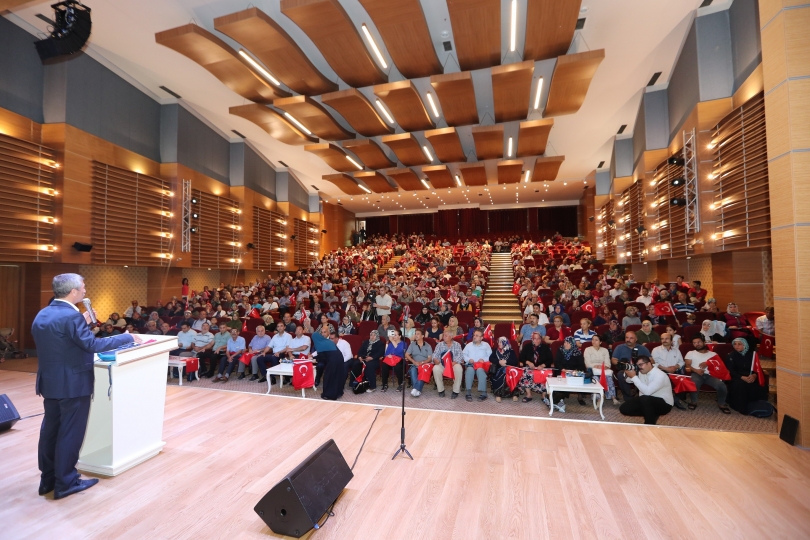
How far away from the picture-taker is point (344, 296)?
9930mm

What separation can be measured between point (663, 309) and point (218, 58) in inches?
359

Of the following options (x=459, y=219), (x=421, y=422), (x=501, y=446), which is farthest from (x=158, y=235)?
(x=459, y=219)

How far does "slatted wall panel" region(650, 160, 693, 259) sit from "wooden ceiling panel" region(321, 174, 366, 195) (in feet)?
30.6

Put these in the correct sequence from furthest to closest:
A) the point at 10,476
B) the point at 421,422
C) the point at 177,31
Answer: the point at 177,31, the point at 421,422, the point at 10,476

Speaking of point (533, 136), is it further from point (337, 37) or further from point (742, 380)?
point (742, 380)

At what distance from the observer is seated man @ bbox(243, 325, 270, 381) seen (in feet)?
20.1

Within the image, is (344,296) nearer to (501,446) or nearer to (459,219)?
(501,446)

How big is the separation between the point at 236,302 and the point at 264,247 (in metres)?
4.24

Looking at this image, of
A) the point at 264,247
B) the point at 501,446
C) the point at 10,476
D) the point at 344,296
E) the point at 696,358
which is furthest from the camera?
the point at 264,247

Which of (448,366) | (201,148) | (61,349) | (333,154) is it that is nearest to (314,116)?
(333,154)

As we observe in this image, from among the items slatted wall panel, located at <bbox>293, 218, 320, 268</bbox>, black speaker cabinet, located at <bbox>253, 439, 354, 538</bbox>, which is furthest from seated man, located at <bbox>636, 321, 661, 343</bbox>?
slatted wall panel, located at <bbox>293, 218, 320, 268</bbox>

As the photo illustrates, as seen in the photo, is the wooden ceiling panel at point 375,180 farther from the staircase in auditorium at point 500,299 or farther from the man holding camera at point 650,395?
the man holding camera at point 650,395

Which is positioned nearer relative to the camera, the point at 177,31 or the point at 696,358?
the point at 696,358

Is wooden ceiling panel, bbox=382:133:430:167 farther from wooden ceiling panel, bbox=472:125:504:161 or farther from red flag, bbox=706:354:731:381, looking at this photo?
red flag, bbox=706:354:731:381
